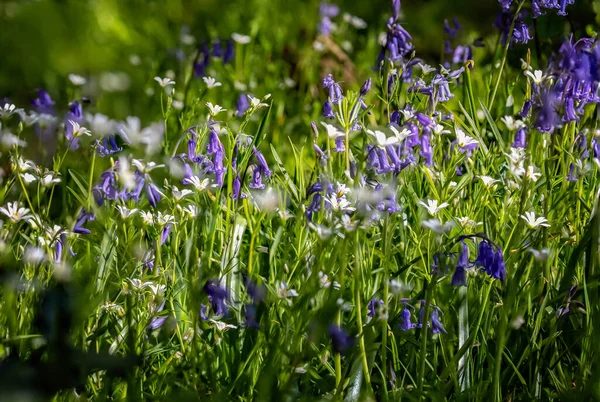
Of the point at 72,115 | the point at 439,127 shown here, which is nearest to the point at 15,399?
the point at 439,127

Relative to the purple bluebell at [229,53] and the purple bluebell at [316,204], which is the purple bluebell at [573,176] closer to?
the purple bluebell at [316,204]

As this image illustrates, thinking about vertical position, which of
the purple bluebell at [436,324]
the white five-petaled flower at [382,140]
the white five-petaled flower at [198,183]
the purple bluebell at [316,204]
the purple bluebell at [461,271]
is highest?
the white five-petaled flower at [382,140]

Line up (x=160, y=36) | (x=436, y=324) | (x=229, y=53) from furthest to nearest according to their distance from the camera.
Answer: (x=160, y=36)
(x=229, y=53)
(x=436, y=324)

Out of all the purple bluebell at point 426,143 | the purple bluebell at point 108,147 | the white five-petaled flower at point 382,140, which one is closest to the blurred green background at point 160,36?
the purple bluebell at point 108,147

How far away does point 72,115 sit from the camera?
114 inches

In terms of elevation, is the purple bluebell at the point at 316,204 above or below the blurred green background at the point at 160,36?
below

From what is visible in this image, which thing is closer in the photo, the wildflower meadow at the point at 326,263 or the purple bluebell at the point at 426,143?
the wildflower meadow at the point at 326,263

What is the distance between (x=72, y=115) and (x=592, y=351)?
6.82ft

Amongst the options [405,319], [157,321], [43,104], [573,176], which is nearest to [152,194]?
[157,321]

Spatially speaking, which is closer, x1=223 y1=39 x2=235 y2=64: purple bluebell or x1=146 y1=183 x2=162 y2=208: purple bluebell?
x1=146 y1=183 x2=162 y2=208: purple bluebell

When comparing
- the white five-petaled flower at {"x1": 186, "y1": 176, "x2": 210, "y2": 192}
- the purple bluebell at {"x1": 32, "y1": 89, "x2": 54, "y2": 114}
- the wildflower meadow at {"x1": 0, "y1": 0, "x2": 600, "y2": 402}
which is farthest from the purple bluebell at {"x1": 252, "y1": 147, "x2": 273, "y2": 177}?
the purple bluebell at {"x1": 32, "y1": 89, "x2": 54, "y2": 114}

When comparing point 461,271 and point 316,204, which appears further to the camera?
point 316,204

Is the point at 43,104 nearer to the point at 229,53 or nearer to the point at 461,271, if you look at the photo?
the point at 229,53

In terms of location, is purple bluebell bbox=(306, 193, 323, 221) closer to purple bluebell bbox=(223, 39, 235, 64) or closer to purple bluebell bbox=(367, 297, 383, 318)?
purple bluebell bbox=(367, 297, 383, 318)
